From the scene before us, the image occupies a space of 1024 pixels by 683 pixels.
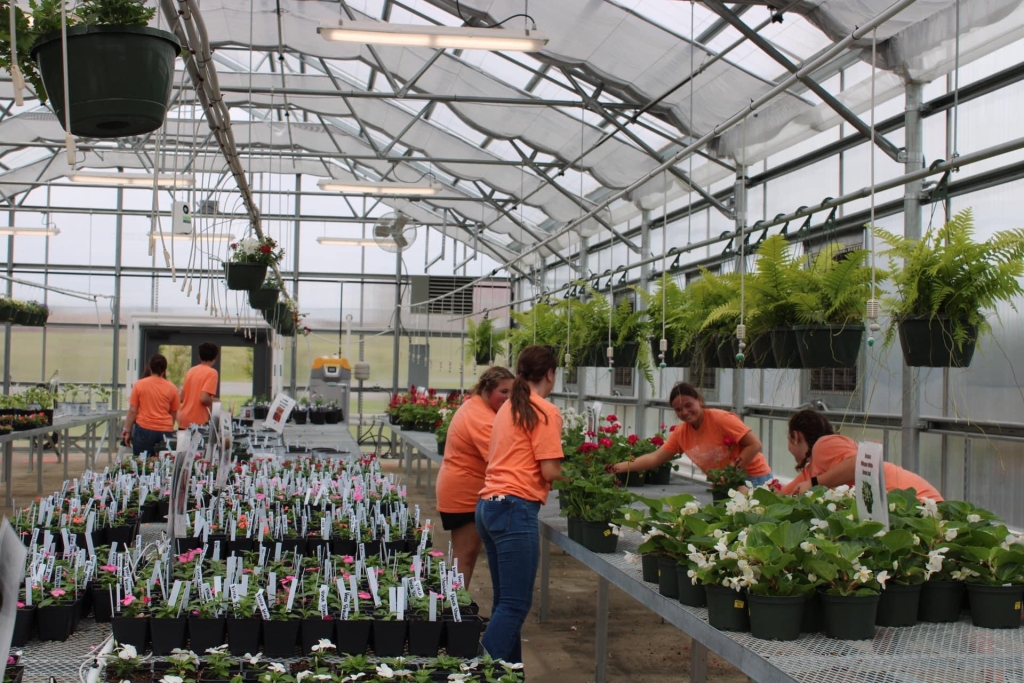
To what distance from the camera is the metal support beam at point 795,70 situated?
226 inches

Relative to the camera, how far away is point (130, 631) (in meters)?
2.42

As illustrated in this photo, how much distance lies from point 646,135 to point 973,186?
397cm

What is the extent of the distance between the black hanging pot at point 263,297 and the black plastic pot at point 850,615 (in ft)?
23.3

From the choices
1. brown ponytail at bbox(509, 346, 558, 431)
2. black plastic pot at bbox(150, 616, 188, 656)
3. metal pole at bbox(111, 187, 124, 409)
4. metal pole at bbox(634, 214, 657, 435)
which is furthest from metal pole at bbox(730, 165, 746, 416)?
metal pole at bbox(111, 187, 124, 409)

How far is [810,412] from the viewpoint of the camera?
4070 millimetres

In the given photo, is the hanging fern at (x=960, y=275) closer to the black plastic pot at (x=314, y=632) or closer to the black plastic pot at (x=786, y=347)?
the black plastic pot at (x=786, y=347)

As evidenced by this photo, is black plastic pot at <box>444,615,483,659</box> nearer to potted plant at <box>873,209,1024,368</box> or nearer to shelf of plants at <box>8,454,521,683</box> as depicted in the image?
shelf of plants at <box>8,454,521,683</box>

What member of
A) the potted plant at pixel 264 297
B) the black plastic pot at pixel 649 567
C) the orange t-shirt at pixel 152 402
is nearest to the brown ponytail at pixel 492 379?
the black plastic pot at pixel 649 567

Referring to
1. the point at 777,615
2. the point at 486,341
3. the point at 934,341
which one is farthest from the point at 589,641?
the point at 486,341

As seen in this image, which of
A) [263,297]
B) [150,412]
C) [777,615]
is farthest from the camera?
[263,297]

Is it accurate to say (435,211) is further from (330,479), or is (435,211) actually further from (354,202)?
(330,479)

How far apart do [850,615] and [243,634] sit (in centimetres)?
148

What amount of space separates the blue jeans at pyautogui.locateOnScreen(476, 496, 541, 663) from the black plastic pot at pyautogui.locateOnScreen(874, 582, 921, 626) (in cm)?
127

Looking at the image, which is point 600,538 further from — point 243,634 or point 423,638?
point 243,634
